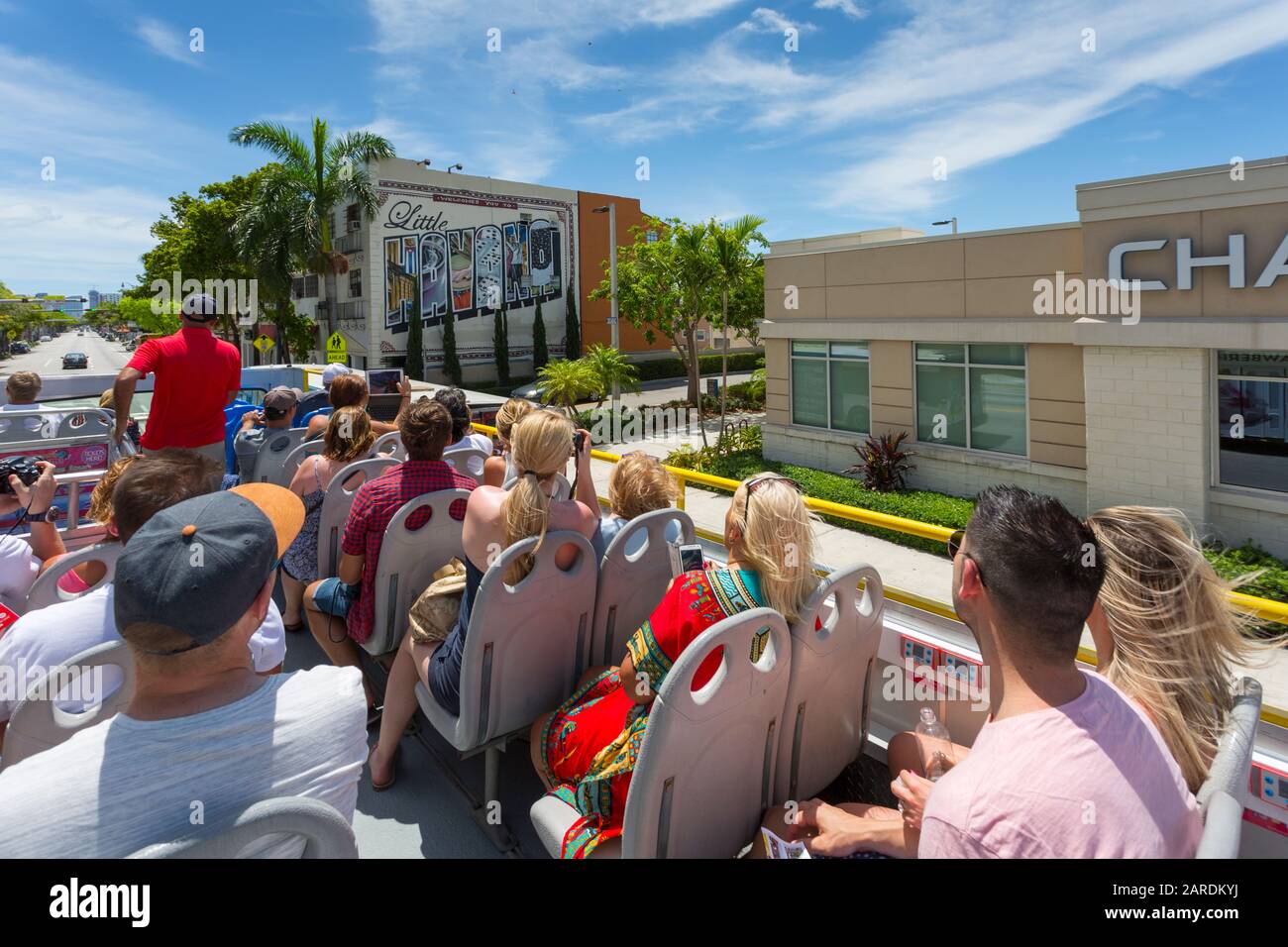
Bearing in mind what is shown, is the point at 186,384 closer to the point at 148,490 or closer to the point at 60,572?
the point at 60,572

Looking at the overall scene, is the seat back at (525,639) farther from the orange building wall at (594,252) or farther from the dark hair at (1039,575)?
the orange building wall at (594,252)

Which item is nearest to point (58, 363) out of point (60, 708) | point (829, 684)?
point (60, 708)

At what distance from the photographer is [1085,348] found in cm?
1072

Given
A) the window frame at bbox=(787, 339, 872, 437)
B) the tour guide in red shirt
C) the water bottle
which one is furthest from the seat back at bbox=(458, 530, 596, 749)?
the window frame at bbox=(787, 339, 872, 437)

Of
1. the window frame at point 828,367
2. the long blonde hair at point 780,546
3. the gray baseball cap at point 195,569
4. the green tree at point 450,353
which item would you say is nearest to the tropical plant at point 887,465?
the window frame at point 828,367

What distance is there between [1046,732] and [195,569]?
1.62 metres

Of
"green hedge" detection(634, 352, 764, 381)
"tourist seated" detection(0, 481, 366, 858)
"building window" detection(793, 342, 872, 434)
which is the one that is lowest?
"tourist seated" detection(0, 481, 366, 858)

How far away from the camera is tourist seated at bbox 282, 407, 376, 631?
4.18 m

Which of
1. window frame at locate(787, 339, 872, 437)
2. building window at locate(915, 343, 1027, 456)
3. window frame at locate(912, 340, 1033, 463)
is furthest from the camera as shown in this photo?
window frame at locate(787, 339, 872, 437)

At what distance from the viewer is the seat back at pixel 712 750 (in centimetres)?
177

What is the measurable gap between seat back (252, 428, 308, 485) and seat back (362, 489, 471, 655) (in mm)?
2747

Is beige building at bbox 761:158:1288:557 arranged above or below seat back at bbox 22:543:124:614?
above

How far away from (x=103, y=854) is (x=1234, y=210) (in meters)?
11.7

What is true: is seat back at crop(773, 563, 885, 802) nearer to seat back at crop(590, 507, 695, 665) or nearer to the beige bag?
seat back at crop(590, 507, 695, 665)
